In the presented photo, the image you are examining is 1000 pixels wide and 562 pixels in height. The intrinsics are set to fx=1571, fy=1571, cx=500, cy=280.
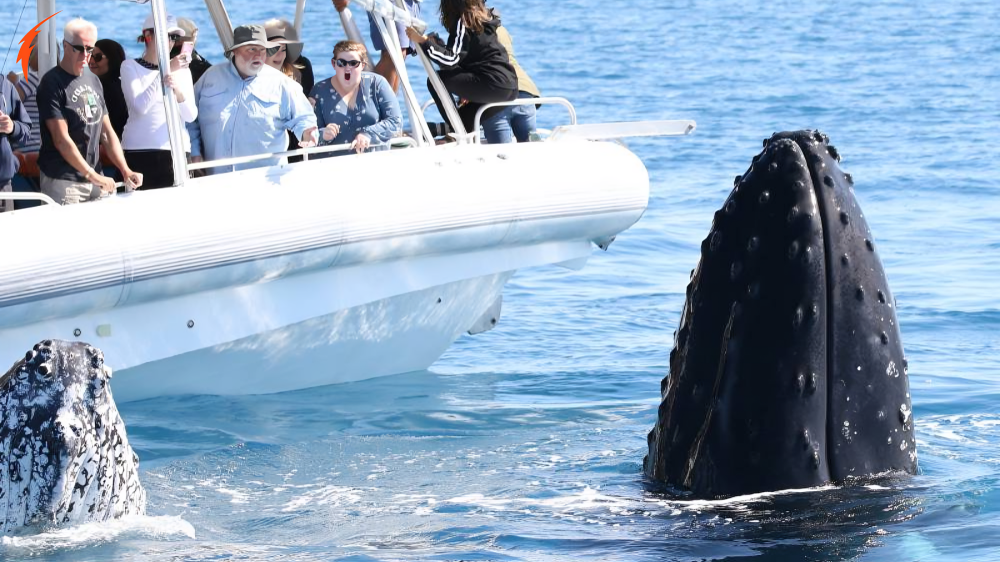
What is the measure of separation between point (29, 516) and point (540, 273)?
920cm

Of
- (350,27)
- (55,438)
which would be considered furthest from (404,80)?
(55,438)

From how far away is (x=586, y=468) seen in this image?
7.49 m

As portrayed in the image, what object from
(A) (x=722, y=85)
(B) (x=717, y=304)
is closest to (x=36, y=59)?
(B) (x=717, y=304)

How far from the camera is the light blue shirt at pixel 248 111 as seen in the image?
370 inches

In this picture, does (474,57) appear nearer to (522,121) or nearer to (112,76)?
(522,121)

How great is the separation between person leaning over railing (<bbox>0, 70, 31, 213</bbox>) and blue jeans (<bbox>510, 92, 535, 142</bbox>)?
342 centimetres

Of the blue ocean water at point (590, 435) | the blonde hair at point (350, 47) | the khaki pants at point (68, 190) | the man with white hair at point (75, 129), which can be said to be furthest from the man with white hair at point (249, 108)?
the blue ocean water at point (590, 435)

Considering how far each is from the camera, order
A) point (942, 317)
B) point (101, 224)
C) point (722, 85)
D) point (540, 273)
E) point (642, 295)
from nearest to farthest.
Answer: point (101, 224) < point (942, 317) < point (642, 295) < point (540, 273) < point (722, 85)

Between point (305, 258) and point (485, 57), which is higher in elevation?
point (485, 57)

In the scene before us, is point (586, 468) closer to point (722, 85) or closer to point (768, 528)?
point (768, 528)

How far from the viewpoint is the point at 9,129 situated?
8.30 metres

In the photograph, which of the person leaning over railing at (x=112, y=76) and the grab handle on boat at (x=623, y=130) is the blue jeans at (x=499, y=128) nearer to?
the grab handle on boat at (x=623, y=130)

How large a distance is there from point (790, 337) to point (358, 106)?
5.49 m

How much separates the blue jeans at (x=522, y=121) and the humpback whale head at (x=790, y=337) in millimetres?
5610
